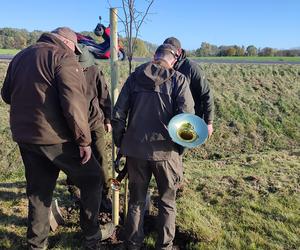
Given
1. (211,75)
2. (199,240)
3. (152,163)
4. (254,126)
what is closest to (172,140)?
(152,163)

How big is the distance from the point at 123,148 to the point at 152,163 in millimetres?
318

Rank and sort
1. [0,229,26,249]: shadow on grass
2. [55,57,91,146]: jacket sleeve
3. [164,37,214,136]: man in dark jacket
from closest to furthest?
[55,57,91,146]: jacket sleeve
[0,229,26,249]: shadow on grass
[164,37,214,136]: man in dark jacket

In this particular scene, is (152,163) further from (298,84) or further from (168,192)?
(298,84)

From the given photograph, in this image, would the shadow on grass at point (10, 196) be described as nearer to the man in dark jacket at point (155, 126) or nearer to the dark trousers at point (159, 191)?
the dark trousers at point (159, 191)

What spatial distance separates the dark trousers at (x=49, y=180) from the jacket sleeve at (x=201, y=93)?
68.3 inches

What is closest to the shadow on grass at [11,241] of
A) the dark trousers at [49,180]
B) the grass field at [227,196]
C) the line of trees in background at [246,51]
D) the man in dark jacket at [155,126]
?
the grass field at [227,196]

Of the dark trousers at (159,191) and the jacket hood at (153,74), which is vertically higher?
the jacket hood at (153,74)

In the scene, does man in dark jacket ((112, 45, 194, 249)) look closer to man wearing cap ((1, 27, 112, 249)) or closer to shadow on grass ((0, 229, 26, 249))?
man wearing cap ((1, 27, 112, 249))

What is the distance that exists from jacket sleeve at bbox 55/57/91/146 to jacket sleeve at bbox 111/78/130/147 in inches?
15.6

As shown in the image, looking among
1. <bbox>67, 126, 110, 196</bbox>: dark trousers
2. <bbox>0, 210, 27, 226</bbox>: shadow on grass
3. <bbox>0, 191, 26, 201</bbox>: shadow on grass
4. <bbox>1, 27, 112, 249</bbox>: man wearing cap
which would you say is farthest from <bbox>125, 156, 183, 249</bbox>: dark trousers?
<bbox>0, 191, 26, 201</bbox>: shadow on grass

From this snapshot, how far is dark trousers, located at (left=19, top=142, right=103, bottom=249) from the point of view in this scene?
11.8ft

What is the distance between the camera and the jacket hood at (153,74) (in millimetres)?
3613

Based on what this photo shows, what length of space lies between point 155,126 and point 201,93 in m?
1.42

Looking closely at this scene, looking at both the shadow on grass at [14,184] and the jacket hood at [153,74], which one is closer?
the jacket hood at [153,74]
